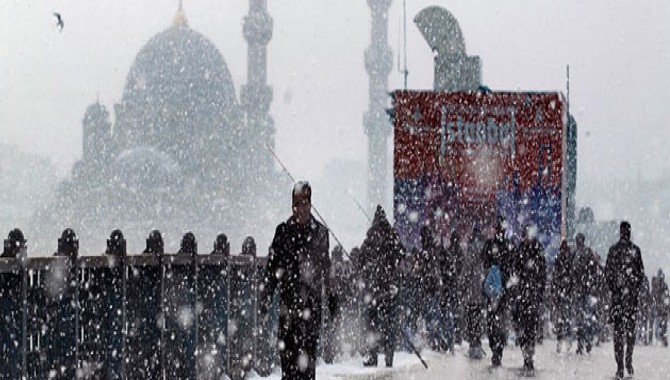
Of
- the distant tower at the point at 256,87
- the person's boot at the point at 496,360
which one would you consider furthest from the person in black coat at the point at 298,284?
the distant tower at the point at 256,87

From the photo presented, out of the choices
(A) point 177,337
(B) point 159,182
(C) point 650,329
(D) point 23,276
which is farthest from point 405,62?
(B) point 159,182

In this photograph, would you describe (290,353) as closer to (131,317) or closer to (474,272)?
(131,317)

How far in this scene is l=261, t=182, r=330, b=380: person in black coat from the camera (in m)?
7.84

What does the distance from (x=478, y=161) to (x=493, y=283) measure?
11.1 m

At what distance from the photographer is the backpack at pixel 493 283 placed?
13.6 m

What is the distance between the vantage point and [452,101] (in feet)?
80.4

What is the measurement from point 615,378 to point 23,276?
24.9 feet

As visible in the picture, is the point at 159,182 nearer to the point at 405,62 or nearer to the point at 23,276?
the point at 405,62

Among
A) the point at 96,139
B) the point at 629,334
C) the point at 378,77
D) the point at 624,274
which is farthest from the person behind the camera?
the point at 378,77

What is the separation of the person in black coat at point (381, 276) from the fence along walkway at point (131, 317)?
1.20 metres

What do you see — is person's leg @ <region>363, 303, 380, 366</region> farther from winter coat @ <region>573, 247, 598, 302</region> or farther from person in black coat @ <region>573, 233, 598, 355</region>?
winter coat @ <region>573, 247, 598, 302</region>

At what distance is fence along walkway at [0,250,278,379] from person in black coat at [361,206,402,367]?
47.1 inches

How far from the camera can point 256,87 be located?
442 feet

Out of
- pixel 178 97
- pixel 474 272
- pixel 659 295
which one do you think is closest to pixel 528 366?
pixel 474 272
